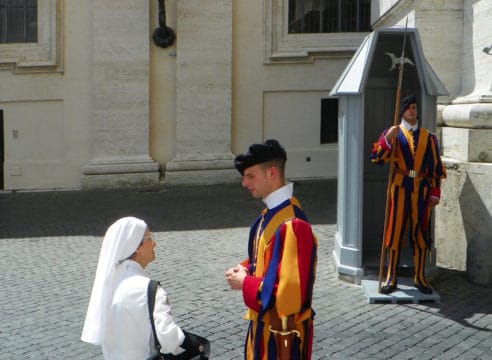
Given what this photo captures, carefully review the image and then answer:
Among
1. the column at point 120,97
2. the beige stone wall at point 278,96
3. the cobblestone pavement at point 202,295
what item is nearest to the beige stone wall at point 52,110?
the column at point 120,97

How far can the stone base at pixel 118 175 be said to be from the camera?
1561 centimetres

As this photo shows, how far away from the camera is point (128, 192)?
15055 millimetres

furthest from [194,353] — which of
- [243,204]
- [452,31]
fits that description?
[243,204]

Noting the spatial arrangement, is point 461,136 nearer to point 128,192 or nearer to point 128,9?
point 128,192

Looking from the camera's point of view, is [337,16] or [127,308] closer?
[127,308]

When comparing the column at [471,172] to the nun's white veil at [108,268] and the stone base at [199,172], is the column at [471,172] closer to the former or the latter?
the nun's white veil at [108,268]

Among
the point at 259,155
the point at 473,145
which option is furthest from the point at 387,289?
the point at 259,155

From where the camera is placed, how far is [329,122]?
653 inches

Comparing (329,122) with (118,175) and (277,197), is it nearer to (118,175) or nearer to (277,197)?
A: (118,175)

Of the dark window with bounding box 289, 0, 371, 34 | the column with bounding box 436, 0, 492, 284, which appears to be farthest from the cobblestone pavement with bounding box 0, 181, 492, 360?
the dark window with bounding box 289, 0, 371, 34

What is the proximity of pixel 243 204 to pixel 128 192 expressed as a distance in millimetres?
2964

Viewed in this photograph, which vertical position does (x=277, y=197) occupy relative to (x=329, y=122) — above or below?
below

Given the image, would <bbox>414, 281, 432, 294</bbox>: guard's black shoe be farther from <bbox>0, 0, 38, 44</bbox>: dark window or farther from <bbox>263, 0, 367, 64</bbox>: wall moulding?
<bbox>0, 0, 38, 44</bbox>: dark window

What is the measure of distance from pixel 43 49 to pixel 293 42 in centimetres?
515
